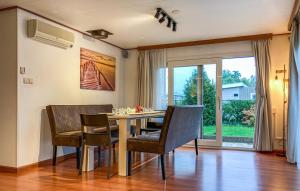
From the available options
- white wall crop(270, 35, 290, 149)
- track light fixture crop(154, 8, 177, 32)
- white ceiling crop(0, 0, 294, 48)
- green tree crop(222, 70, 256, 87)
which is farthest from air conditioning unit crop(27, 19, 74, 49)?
white wall crop(270, 35, 290, 149)

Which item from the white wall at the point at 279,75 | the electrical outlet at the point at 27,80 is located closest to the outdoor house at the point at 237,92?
the white wall at the point at 279,75

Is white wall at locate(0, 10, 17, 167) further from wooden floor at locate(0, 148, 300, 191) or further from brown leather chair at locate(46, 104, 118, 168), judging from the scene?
brown leather chair at locate(46, 104, 118, 168)

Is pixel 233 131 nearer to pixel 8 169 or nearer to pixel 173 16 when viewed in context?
pixel 173 16

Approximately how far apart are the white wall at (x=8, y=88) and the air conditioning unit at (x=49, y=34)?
223 mm

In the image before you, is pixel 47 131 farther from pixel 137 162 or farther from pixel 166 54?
pixel 166 54

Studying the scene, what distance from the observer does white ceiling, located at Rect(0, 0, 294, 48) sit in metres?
3.60

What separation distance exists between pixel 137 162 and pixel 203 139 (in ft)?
6.70

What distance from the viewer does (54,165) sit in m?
4.11

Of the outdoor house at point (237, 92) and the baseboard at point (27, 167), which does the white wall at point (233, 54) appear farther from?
the baseboard at point (27, 167)

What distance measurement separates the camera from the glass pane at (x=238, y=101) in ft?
17.9

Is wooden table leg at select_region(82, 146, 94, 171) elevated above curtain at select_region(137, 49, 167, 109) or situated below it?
below

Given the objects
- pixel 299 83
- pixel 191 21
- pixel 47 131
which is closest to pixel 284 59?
pixel 299 83

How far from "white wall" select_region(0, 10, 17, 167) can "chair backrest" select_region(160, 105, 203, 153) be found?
213 centimetres

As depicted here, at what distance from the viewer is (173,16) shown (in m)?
4.15
